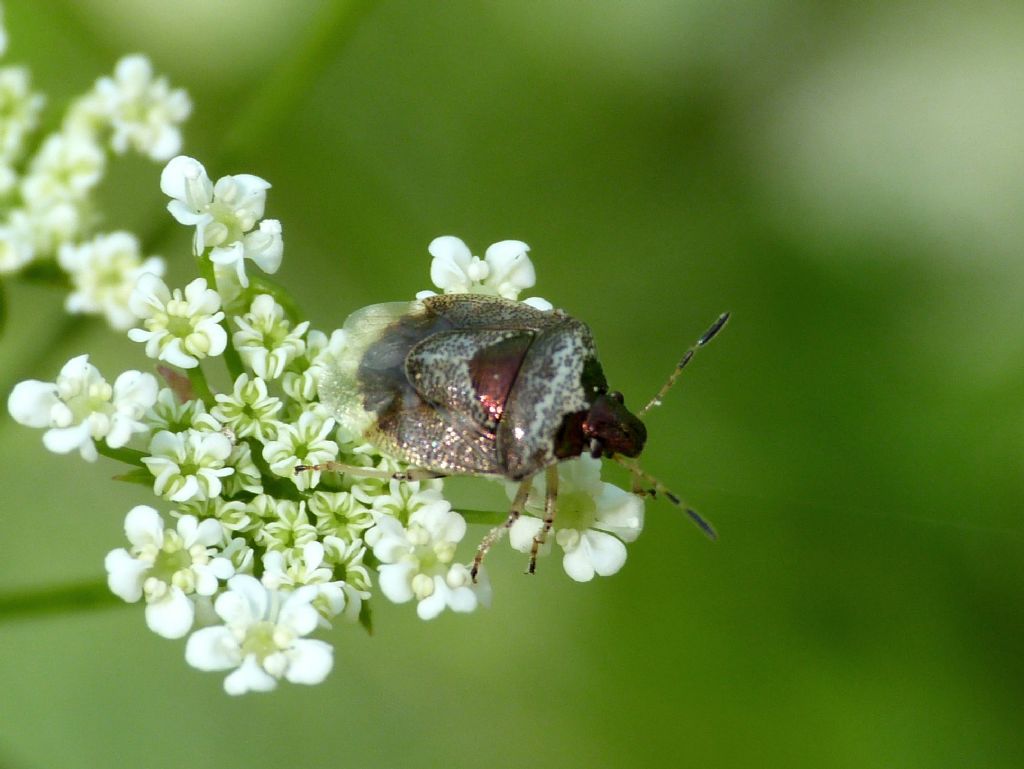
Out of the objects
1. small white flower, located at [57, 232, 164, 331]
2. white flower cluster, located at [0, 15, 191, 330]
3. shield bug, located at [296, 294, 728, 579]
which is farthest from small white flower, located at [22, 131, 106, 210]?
shield bug, located at [296, 294, 728, 579]

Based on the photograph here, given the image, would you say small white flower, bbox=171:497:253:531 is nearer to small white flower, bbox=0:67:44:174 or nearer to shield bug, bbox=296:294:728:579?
shield bug, bbox=296:294:728:579

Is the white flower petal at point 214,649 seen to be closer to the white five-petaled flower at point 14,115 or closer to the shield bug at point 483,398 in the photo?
the shield bug at point 483,398

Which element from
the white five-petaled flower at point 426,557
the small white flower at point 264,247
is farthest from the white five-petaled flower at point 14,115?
the white five-petaled flower at point 426,557

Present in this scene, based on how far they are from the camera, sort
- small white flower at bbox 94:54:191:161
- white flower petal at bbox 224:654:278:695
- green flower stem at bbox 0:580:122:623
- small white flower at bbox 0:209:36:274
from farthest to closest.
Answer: small white flower at bbox 94:54:191:161
small white flower at bbox 0:209:36:274
green flower stem at bbox 0:580:122:623
white flower petal at bbox 224:654:278:695

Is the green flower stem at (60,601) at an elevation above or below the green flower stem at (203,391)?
below

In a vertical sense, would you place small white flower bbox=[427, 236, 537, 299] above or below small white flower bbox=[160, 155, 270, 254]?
above

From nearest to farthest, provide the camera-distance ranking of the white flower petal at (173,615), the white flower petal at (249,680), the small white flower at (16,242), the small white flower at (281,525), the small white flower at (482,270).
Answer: the white flower petal at (249,680)
the white flower petal at (173,615)
the small white flower at (281,525)
the small white flower at (482,270)
the small white flower at (16,242)
